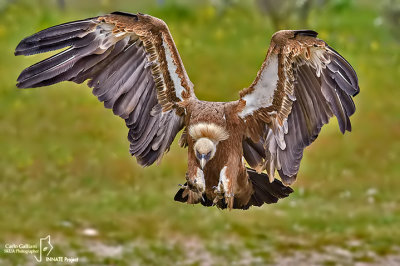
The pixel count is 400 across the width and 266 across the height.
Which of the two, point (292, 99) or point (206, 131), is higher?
point (292, 99)

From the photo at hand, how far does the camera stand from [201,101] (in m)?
Answer: 8.80

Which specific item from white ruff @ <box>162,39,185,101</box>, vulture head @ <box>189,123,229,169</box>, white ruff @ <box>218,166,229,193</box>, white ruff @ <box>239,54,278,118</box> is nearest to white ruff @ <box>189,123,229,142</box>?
vulture head @ <box>189,123,229,169</box>

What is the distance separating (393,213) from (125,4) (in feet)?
39.8

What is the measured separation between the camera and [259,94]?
8.65 metres

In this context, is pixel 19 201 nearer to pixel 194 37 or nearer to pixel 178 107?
pixel 194 37

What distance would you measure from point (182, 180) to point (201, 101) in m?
13.8

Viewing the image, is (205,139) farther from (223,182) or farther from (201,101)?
(201,101)

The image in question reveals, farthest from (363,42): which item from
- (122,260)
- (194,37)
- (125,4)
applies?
(122,260)

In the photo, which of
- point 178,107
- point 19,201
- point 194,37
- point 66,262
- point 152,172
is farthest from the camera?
point 194,37

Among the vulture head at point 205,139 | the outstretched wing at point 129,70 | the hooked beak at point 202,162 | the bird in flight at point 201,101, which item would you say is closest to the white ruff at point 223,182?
the bird in flight at point 201,101

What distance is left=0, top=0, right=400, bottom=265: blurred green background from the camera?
67.7ft

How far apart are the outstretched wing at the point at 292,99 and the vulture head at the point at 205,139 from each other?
1.56 ft

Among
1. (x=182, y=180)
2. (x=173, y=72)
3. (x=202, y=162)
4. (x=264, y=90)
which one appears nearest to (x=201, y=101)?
(x=173, y=72)

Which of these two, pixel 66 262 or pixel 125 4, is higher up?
pixel 125 4
